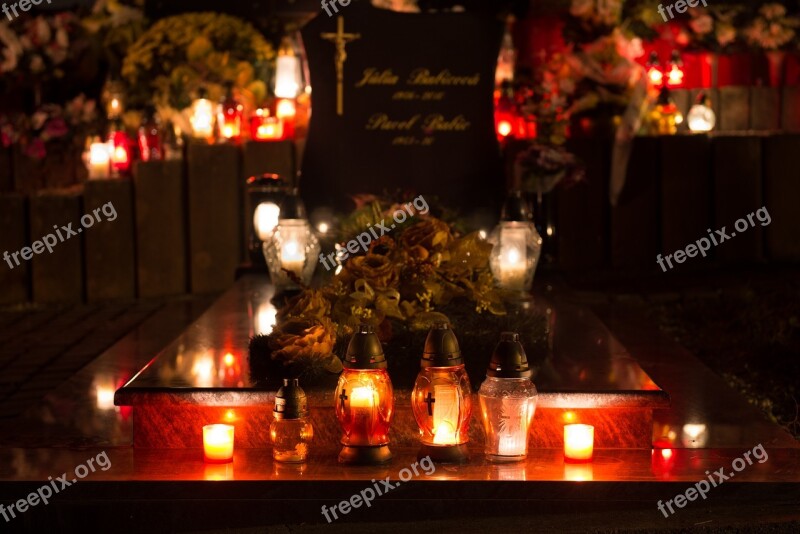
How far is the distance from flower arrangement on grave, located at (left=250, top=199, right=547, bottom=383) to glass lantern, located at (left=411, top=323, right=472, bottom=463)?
0.43m

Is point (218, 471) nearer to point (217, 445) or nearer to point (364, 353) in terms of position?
point (217, 445)

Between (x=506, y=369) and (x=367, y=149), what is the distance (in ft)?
11.7

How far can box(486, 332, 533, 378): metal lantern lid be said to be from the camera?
338cm

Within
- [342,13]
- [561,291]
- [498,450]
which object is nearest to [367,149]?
[342,13]

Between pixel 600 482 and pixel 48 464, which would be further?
pixel 48 464

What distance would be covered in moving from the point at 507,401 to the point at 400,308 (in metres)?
0.93

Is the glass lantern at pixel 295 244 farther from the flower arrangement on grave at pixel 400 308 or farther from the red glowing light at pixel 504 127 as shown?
the red glowing light at pixel 504 127

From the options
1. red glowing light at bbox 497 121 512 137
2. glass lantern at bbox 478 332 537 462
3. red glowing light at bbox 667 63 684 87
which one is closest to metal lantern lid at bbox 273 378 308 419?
glass lantern at bbox 478 332 537 462

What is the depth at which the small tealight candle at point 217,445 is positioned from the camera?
3.49 m

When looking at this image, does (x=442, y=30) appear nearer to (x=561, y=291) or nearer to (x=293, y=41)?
(x=561, y=291)

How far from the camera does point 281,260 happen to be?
534 cm

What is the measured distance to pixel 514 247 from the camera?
5.17m

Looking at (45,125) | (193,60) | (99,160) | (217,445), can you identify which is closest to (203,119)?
(193,60)

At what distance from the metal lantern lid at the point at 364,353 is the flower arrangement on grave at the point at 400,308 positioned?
44 centimetres
